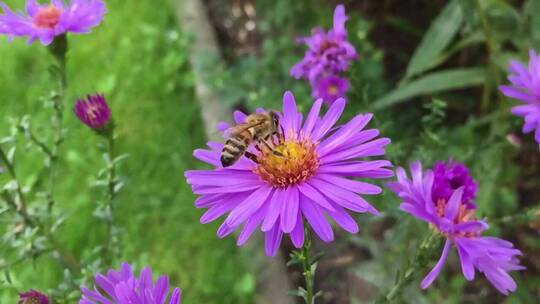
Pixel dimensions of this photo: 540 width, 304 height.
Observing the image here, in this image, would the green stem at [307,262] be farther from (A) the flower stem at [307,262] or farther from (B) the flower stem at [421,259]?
(B) the flower stem at [421,259]

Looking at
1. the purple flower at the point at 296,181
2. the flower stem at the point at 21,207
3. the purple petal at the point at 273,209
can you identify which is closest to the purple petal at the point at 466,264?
the purple flower at the point at 296,181

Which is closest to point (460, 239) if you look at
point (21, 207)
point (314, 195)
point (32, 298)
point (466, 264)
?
point (466, 264)

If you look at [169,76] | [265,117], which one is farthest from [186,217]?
[265,117]

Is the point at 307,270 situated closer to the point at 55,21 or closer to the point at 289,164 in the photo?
the point at 289,164

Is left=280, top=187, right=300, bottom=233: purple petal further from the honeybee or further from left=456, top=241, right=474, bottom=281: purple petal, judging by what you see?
left=456, top=241, right=474, bottom=281: purple petal

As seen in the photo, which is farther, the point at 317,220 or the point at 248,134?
the point at 248,134

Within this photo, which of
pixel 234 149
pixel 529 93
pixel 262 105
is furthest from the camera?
Answer: pixel 262 105

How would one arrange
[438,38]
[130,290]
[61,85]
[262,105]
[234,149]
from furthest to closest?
[262,105], [438,38], [61,85], [234,149], [130,290]
